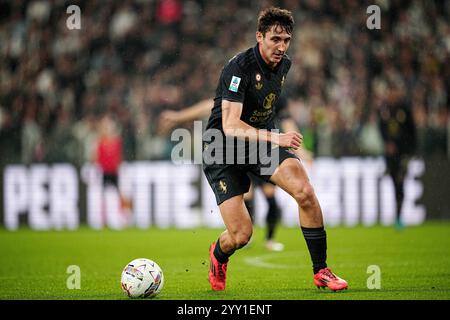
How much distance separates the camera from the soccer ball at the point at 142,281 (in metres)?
7.28

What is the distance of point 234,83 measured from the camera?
293 inches

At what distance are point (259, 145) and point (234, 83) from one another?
2.12ft

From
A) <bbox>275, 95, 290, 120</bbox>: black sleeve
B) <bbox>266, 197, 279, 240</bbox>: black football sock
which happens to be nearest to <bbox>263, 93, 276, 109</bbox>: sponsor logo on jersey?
<bbox>275, 95, 290, 120</bbox>: black sleeve

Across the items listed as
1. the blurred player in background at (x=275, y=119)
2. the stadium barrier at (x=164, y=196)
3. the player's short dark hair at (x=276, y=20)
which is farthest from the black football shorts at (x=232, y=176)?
the stadium barrier at (x=164, y=196)

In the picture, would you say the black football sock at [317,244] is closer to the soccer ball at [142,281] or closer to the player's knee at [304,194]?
the player's knee at [304,194]

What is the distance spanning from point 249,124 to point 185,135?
34.2ft

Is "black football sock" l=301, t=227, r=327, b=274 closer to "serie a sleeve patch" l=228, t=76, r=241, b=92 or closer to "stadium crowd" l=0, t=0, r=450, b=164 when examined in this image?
"serie a sleeve patch" l=228, t=76, r=241, b=92

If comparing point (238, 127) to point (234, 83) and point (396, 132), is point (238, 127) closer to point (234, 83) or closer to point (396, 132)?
point (234, 83)

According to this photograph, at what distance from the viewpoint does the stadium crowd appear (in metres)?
17.6

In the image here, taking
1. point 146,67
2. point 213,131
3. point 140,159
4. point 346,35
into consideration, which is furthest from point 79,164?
point 213,131

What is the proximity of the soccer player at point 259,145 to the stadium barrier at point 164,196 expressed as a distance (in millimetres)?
8619

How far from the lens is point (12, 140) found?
725 inches

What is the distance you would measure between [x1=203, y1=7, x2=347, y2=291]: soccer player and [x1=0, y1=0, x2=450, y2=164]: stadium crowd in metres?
9.24

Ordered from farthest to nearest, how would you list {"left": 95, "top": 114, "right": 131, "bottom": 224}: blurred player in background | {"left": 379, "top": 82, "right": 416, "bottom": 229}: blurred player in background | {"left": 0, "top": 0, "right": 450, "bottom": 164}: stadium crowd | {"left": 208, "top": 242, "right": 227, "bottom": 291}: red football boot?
1. {"left": 95, "top": 114, "right": 131, "bottom": 224}: blurred player in background
2. {"left": 0, "top": 0, "right": 450, "bottom": 164}: stadium crowd
3. {"left": 379, "top": 82, "right": 416, "bottom": 229}: blurred player in background
4. {"left": 208, "top": 242, "right": 227, "bottom": 291}: red football boot
